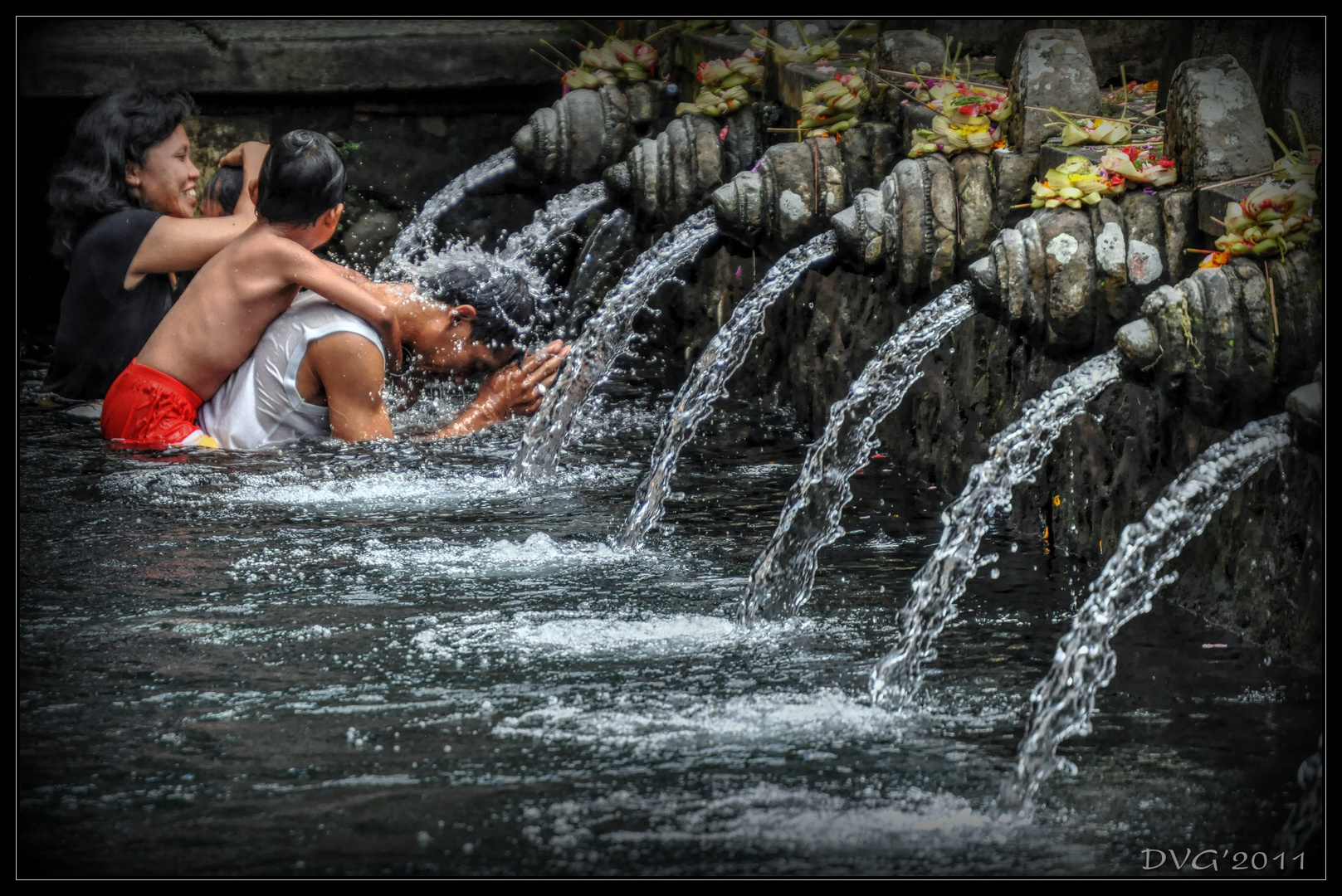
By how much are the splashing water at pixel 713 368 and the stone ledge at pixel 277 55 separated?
4066 millimetres

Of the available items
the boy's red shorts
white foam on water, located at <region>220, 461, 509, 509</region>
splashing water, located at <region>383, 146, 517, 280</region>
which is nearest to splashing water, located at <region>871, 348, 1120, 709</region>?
white foam on water, located at <region>220, 461, 509, 509</region>

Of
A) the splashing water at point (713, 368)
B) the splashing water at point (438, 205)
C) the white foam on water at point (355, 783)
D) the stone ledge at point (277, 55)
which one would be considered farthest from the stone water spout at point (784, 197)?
the stone ledge at point (277, 55)

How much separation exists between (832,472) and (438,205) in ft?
14.2

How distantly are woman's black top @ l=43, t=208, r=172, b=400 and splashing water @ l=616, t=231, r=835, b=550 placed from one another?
7.17 feet

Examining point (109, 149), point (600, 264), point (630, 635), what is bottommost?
point (630, 635)

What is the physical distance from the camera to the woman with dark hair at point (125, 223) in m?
5.41

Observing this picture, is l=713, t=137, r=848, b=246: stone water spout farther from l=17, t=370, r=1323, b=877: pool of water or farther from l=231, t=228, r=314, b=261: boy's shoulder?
l=231, t=228, r=314, b=261: boy's shoulder

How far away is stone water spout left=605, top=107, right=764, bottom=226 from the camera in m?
5.73

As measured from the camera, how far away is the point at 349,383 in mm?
4871

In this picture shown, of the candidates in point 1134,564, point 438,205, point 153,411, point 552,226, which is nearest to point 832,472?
point 1134,564

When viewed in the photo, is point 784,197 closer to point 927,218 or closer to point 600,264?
point 927,218

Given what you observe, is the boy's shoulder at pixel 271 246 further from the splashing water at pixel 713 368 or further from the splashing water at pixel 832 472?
the splashing water at pixel 832 472

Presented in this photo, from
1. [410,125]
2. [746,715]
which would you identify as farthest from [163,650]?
[410,125]

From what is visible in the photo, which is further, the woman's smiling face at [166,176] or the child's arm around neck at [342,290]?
the woman's smiling face at [166,176]
